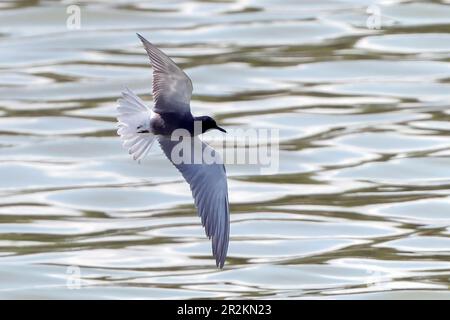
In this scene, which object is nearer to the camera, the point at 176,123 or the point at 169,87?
the point at 169,87

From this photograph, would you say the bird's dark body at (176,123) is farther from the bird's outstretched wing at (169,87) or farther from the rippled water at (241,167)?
the rippled water at (241,167)

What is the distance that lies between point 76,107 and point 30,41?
7.46 feet

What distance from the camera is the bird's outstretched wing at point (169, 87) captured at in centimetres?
944

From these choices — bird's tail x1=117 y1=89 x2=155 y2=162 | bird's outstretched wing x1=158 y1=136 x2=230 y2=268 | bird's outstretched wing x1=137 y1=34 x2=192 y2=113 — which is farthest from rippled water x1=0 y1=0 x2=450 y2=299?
bird's outstretched wing x1=137 y1=34 x2=192 y2=113

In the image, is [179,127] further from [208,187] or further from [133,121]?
[208,187]

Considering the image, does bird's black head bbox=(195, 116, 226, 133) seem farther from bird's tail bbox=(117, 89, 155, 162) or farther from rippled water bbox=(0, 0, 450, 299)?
rippled water bbox=(0, 0, 450, 299)

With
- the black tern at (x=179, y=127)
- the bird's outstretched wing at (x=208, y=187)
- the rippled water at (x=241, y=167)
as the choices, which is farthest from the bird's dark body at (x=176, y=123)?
the rippled water at (x=241, y=167)

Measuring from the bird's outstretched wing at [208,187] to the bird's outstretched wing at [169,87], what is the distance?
0.34 meters

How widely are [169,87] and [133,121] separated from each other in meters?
0.33

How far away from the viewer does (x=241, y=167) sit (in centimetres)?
1437

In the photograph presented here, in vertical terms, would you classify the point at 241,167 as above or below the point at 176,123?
below

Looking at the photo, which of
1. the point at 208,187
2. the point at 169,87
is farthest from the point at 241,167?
the point at 169,87

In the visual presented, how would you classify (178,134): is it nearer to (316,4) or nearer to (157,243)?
(157,243)
